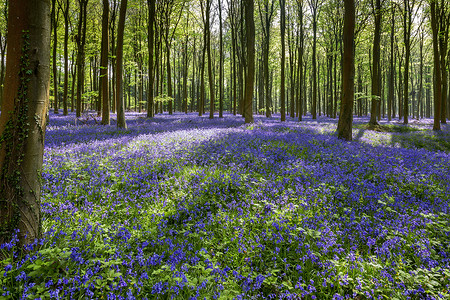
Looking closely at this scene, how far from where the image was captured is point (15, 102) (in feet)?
8.99

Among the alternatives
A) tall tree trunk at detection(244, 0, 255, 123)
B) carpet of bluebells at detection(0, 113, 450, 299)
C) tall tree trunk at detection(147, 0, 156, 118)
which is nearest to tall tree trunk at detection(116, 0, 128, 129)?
carpet of bluebells at detection(0, 113, 450, 299)

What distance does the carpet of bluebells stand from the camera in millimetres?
2701

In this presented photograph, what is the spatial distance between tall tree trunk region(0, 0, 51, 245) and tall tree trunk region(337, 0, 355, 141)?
11553 mm

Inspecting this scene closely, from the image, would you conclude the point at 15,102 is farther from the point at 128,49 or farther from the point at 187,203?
the point at 128,49

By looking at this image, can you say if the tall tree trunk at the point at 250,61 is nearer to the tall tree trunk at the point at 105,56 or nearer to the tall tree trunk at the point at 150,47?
the tall tree trunk at the point at 150,47

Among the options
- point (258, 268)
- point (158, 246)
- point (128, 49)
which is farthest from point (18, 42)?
point (128, 49)

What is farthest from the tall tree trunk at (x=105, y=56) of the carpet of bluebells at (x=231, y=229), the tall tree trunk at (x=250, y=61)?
the tall tree trunk at (x=250, y=61)

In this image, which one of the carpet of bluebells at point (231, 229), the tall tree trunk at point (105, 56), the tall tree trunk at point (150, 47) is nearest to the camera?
the carpet of bluebells at point (231, 229)

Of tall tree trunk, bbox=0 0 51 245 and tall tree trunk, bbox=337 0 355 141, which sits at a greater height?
tall tree trunk, bbox=337 0 355 141

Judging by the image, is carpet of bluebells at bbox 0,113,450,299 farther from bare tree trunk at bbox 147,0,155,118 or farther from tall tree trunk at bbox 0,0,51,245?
bare tree trunk at bbox 147,0,155,118

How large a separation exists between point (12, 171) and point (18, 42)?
1558 millimetres

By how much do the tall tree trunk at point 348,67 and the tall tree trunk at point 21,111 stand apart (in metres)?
11.6

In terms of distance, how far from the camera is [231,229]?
3986mm

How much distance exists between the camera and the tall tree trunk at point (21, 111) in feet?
8.87
